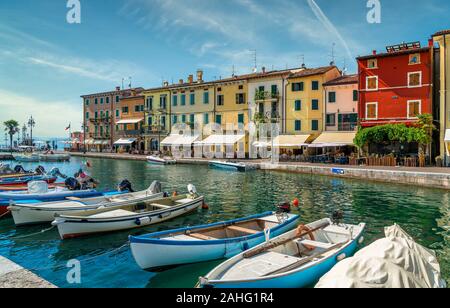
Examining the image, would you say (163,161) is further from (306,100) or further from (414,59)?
(414,59)

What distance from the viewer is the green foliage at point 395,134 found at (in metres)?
30.8

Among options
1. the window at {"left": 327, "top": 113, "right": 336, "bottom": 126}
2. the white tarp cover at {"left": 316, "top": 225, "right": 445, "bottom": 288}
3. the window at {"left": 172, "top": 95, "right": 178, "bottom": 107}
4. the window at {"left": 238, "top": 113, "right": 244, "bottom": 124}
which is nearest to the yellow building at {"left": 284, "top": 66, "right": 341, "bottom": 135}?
the window at {"left": 327, "top": 113, "right": 336, "bottom": 126}

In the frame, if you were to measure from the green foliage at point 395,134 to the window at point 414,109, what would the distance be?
5.36 feet

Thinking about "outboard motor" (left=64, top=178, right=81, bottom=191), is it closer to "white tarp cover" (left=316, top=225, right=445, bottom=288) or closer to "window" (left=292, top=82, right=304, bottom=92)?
"white tarp cover" (left=316, top=225, right=445, bottom=288)

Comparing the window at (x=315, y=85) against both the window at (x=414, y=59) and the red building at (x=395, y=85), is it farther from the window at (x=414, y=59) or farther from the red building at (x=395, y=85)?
the window at (x=414, y=59)

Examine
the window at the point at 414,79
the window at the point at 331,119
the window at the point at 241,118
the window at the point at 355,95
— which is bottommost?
the window at the point at 331,119

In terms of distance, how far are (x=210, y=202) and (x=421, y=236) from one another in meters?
10.2

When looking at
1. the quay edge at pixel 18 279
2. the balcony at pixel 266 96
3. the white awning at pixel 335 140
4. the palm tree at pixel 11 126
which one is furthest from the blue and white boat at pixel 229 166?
the palm tree at pixel 11 126

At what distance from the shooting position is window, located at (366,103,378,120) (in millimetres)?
35781

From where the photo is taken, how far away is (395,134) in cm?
3186

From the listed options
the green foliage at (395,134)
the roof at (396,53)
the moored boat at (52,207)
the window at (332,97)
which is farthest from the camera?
the window at (332,97)

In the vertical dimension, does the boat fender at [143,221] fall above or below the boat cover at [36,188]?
below

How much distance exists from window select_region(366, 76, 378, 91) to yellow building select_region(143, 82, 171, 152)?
32009 millimetres

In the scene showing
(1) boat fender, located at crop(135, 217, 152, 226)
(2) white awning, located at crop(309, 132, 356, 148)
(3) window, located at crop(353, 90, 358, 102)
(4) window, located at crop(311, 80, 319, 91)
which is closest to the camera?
(1) boat fender, located at crop(135, 217, 152, 226)
